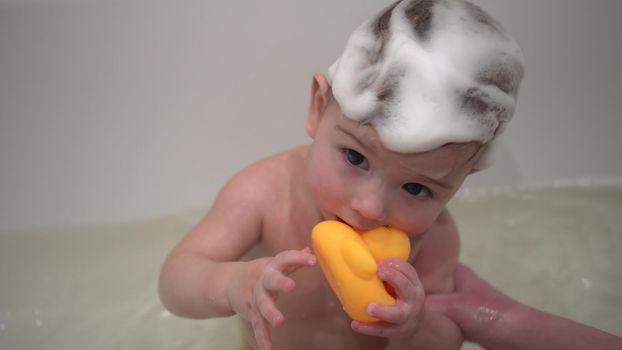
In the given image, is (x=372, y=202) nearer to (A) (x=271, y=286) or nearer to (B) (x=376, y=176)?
(B) (x=376, y=176)

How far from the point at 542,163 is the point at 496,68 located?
0.94m

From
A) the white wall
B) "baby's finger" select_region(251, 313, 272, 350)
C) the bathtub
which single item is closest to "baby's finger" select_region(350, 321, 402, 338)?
"baby's finger" select_region(251, 313, 272, 350)

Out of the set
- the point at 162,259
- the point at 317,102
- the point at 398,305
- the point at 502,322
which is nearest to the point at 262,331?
the point at 398,305

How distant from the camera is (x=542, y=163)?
155cm

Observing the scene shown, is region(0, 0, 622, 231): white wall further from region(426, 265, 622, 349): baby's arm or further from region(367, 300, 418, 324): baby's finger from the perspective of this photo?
region(367, 300, 418, 324): baby's finger

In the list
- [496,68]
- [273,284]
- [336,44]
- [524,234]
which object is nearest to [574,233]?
[524,234]

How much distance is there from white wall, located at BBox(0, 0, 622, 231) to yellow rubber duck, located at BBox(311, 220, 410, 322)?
81 cm

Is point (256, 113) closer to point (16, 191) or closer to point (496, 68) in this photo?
point (16, 191)

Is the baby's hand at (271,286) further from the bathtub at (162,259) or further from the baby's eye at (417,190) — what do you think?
the bathtub at (162,259)

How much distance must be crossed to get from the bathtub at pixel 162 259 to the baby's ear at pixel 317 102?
1.77ft

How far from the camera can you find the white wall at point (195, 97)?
1.40 meters

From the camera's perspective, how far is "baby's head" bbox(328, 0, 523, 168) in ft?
2.17

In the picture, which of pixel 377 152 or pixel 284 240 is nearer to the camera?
pixel 377 152

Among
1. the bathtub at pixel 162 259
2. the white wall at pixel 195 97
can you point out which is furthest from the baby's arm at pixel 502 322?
the white wall at pixel 195 97
